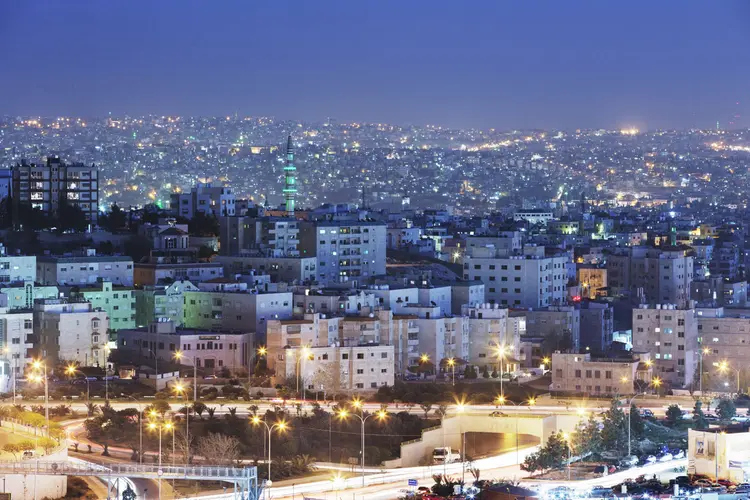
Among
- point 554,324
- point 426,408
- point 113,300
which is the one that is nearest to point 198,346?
point 113,300

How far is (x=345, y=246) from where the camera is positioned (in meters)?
44.7

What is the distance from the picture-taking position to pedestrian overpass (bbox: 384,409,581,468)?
2842 cm

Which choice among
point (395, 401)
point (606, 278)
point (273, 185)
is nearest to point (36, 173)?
point (606, 278)

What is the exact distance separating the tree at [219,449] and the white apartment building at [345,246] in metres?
16.2

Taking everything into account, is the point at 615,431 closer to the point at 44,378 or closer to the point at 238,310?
the point at 44,378

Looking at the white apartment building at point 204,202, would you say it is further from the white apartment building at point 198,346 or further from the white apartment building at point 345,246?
the white apartment building at point 198,346

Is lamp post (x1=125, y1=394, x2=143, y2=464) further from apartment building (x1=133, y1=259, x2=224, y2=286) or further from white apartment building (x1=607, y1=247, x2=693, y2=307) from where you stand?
white apartment building (x1=607, y1=247, x2=693, y2=307)

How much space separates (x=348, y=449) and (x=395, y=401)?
3.29 metres

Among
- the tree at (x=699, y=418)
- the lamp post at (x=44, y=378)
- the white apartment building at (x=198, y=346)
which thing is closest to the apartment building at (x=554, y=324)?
the white apartment building at (x=198, y=346)

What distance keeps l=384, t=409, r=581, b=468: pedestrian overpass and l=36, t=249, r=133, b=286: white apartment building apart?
11543 mm

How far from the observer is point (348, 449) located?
28125 mm

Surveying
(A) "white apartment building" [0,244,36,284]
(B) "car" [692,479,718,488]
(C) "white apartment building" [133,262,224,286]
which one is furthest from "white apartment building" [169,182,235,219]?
(B) "car" [692,479,718,488]

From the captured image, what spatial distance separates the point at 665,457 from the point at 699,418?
2.17 m

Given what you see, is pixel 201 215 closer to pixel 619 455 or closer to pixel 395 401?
pixel 395 401
